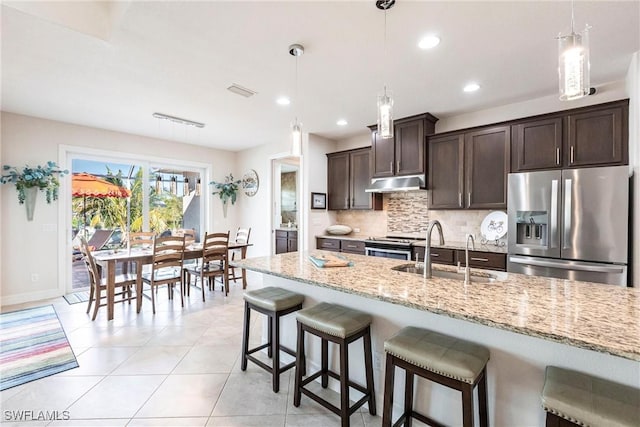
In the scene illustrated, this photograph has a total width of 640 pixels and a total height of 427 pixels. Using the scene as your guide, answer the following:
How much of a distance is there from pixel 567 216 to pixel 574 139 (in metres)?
0.84

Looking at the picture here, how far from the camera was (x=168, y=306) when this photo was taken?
3814 millimetres

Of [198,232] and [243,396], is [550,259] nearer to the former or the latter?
[243,396]

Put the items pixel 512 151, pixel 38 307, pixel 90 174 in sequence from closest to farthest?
pixel 512 151 → pixel 38 307 → pixel 90 174

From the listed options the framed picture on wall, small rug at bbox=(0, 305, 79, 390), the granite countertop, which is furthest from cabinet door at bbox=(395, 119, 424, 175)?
small rug at bbox=(0, 305, 79, 390)

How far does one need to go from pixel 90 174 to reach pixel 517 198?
6.04 m

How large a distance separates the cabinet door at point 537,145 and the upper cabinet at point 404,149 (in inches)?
40.7

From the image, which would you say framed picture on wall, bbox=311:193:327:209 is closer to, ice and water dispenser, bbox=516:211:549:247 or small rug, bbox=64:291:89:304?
ice and water dispenser, bbox=516:211:549:247

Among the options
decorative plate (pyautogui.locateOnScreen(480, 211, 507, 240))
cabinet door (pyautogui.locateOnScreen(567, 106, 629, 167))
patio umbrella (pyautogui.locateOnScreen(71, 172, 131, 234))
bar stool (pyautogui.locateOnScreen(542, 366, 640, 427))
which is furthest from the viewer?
patio umbrella (pyautogui.locateOnScreen(71, 172, 131, 234))

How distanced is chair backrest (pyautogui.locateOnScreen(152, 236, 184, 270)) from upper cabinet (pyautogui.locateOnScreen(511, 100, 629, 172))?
4238 millimetres

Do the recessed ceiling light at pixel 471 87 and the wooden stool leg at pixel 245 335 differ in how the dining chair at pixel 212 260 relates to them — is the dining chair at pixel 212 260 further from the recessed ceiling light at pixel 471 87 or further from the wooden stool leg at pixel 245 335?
the recessed ceiling light at pixel 471 87

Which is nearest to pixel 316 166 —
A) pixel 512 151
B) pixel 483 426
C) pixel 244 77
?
pixel 244 77

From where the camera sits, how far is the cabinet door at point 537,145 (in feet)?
9.98

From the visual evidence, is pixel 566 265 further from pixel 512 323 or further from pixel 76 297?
pixel 76 297

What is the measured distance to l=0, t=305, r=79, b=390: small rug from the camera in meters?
2.26
